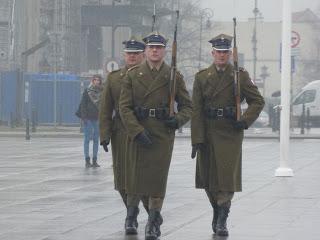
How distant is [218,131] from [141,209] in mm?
2872

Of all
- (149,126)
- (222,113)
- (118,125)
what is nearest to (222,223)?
(222,113)

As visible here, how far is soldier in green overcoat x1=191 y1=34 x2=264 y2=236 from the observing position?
39.6 feet

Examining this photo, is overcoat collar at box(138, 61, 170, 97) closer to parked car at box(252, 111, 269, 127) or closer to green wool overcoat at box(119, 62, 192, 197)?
green wool overcoat at box(119, 62, 192, 197)

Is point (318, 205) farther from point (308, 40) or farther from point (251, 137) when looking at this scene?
point (308, 40)

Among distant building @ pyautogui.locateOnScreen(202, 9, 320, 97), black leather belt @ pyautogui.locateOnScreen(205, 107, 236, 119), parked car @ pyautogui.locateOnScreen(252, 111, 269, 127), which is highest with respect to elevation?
distant building @ pyautogui.locateOnScreen(202, 9, 320, 97)

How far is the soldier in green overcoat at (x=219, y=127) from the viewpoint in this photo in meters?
12.1

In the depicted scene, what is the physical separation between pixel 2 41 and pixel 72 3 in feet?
17.7

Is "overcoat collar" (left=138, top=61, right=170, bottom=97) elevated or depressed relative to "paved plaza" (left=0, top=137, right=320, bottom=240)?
elevated

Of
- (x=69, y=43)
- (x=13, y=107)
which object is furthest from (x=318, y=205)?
(x=69, y=43)

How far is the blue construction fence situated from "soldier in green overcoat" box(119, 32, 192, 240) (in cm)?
3917

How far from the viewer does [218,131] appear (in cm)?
1213

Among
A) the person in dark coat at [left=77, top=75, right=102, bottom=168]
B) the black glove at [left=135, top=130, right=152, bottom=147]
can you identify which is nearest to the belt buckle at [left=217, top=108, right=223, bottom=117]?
the black glove at [left=135, top=130, right=152, bottom=147]

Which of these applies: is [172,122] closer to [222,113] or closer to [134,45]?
[222,113]

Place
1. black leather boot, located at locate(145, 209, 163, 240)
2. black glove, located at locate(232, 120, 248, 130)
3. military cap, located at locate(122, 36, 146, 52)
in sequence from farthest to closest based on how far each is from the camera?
military cap, located at locate(122, 36, 146, 52)
black glove, located at locate(232, 120, 248, 130)
black leather boot, located at locate(145, 209, 163, 240)
